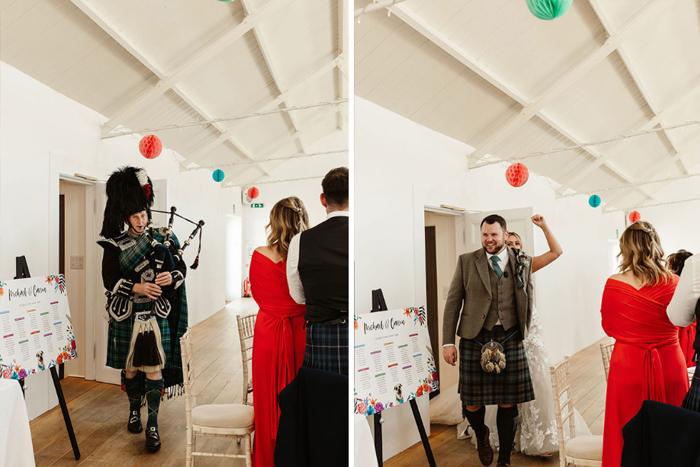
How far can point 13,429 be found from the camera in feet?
4.04

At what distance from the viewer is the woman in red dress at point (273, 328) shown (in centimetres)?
122

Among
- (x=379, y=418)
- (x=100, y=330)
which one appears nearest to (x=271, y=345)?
(x=379, y=418)

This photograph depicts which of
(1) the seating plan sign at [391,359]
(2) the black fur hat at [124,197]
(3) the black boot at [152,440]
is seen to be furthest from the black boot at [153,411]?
(1) the seating plan sign at [391,359]

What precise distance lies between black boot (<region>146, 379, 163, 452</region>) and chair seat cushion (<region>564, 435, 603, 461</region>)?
1005 millimetres

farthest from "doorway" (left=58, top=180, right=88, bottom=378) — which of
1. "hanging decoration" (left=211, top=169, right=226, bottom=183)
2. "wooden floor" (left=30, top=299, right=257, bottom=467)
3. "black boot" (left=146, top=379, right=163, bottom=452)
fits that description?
"hanging decoration" (left=211, top=169, right=226, bottom=183)

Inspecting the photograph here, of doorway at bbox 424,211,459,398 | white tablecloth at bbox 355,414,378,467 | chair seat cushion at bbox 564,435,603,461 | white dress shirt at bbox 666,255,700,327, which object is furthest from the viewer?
white tablecloth at bbox 355,414,378,467

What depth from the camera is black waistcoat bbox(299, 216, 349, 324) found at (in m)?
1.23

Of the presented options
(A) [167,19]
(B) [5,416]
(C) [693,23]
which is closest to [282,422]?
(B) [5,416]

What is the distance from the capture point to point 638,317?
818mm

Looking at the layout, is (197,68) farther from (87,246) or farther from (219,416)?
(219,416)

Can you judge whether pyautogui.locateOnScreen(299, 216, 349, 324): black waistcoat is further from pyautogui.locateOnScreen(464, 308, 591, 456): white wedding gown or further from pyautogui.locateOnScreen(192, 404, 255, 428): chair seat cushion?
pyautogui.locateOnScreen(464, 308, 591, 456): white wedding gown

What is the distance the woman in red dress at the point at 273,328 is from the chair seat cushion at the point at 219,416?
0.05 metres

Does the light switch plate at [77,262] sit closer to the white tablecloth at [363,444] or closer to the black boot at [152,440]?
the black boot at [152,440]

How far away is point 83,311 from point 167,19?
2.74 ft
